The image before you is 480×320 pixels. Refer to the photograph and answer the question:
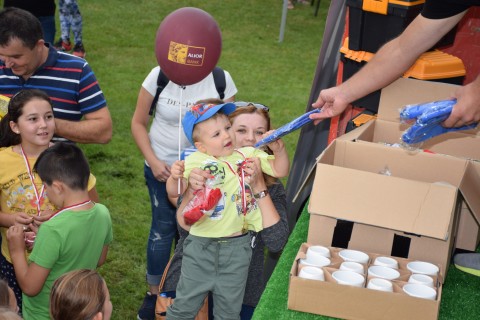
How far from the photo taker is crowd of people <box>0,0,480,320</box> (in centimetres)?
283

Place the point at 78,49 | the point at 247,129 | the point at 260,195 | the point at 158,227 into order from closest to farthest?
1. the point at 260,195
2. the point at 247,129
3. the point at 158,227
4. the point at 78,49

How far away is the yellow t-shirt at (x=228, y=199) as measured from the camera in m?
2.87

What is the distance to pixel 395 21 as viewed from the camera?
3.59 meters

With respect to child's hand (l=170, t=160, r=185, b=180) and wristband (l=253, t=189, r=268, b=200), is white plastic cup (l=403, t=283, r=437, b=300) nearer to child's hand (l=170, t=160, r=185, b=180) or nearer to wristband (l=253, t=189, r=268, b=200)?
wristband (l=253, t=189, r=268, b=200)

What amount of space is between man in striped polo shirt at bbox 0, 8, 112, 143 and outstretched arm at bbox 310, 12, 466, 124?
4.01 feet

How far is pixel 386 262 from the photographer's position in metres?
2.62

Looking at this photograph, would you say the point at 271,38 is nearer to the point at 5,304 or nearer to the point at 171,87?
the point at 171,87

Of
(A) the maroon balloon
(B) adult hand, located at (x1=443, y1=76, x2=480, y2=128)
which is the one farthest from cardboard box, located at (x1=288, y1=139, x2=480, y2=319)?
(A) the maroon balloon

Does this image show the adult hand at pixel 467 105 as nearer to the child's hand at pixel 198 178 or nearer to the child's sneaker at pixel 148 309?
the child's hand at pixel 198 178

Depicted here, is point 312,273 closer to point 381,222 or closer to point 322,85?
point 381,222

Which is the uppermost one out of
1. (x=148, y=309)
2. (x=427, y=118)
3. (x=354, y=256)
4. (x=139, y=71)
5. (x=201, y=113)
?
(x=427, y=118)

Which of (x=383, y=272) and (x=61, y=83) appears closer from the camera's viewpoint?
(x=383, y=272)

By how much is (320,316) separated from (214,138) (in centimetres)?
80

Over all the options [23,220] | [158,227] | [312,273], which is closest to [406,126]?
[312,273]
